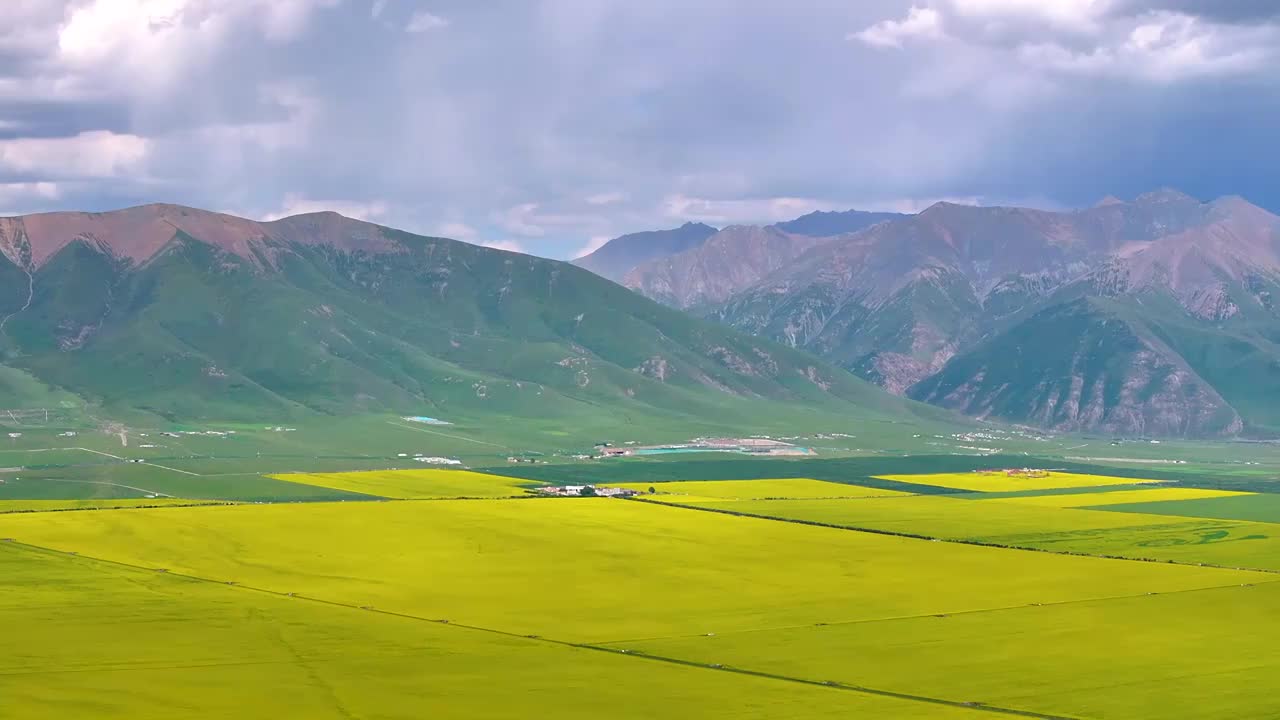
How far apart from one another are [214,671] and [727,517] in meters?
90.9

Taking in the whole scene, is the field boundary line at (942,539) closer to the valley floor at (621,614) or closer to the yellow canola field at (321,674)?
the valley floor at (621,614)

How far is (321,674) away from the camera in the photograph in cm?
8956

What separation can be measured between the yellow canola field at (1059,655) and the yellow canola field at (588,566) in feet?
17.1

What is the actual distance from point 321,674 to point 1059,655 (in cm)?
4404

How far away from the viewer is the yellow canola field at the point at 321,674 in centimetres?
8138

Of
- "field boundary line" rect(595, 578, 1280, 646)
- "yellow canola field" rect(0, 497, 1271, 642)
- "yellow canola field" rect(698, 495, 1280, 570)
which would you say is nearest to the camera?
"field boundary line" rect(595, 578, 1280, 646)

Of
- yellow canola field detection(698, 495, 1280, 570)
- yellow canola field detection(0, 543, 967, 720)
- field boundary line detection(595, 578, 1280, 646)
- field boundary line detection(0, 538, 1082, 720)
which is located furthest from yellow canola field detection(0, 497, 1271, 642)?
yellow canola field detection(698, 495, 1280, 570)

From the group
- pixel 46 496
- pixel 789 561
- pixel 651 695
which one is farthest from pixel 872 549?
pixel 46 496

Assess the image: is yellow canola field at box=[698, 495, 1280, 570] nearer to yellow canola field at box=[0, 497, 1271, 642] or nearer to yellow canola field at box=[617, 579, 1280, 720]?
yellow canola field at box=[0, 497, 1271, 642]

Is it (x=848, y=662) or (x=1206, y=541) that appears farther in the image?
(x=1206, y=541)

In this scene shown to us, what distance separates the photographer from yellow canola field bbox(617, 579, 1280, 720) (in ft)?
287

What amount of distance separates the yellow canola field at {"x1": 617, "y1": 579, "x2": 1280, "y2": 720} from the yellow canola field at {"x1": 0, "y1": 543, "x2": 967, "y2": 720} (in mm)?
5355

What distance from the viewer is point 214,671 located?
294 ft

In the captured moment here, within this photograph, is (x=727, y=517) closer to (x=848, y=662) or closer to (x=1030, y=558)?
(x=1030, y=558)
